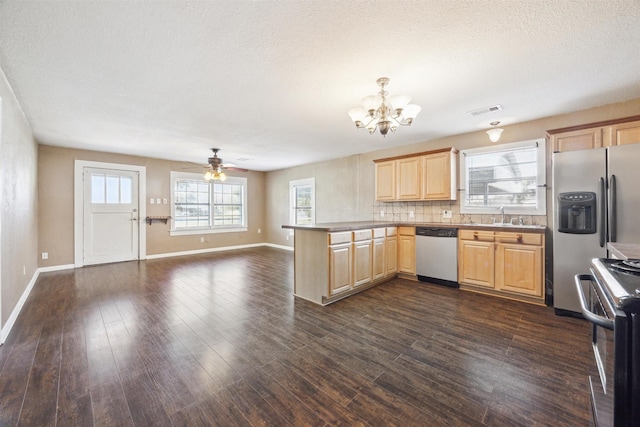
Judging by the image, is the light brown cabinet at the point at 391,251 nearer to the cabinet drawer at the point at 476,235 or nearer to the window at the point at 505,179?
the cabinet drawer at the point at 476,235

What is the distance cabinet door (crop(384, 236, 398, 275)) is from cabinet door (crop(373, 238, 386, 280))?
0.10 m

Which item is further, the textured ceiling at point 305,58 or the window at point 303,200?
the window at point 303,200

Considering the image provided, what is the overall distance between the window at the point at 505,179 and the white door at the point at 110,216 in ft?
22.8

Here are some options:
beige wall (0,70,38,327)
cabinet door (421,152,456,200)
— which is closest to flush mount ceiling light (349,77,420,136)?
cabinet door (421,152,456,200)

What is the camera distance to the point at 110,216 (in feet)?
18.6

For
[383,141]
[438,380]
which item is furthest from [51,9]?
[383,141]

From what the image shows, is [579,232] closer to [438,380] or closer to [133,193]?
[438,380]

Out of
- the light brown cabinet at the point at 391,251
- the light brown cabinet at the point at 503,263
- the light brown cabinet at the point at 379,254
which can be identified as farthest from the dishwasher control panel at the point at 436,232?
the light brown cabinet at the point at 379,254

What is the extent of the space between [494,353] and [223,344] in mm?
2305

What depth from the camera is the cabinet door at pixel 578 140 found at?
3.02m

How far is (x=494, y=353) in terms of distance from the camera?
2.12 meters

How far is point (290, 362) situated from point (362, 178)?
4.41 meters

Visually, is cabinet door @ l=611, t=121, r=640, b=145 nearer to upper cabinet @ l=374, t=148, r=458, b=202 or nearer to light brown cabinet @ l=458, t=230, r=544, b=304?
light brown cabinet @ l=458, t=230, r=544, b=304

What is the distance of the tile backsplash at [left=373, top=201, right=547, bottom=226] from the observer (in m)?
3.84
